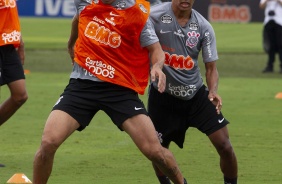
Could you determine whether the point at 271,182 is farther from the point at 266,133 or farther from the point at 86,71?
the point at 266,133

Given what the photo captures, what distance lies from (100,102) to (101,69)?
30 cm

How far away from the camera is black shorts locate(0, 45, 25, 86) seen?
12328 millimetres

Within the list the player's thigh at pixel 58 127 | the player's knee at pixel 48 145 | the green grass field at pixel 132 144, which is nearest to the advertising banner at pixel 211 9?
the green grass field at pixel 132 144

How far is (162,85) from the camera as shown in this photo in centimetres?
912

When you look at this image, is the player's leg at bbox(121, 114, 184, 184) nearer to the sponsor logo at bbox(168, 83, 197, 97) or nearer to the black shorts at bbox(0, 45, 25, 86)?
the sponsor logo at bbox(168, 83, 197, 97)

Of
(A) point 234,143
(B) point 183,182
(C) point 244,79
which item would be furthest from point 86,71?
(C) point 244,79

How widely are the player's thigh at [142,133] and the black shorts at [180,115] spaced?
3.57 ft

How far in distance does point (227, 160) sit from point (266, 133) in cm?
467

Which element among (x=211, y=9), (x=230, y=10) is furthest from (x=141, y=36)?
(x=230, y=10)

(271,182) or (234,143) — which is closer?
(271,182)

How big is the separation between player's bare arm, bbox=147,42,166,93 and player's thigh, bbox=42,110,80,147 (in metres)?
0.84

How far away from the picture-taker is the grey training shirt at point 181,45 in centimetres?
1020

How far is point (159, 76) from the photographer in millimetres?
9164

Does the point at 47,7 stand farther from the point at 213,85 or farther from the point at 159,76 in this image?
the point at 159,76
